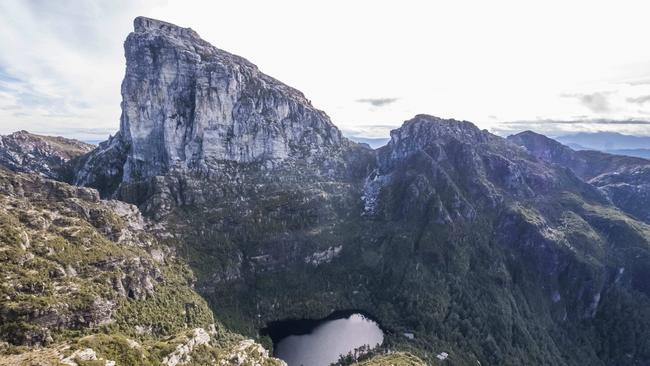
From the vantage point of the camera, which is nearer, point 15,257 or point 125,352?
point 125,352

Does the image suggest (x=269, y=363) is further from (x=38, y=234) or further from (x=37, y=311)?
(x=38, y=234)

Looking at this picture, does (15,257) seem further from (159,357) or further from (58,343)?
(159,357)

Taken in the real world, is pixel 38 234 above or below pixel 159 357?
above

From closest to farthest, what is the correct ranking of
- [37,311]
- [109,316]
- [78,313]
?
[37,311], [78,313], [109,316]

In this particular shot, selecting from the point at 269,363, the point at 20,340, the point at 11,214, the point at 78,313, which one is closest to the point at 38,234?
the point at 11,214

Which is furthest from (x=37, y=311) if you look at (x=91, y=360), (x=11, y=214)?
(x=11, y=214)

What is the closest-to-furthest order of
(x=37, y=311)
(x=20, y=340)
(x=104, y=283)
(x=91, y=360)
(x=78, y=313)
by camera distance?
1. (x=91, y=360)
2. (x=20, y=340)
3. (x=37, y=311)
4. (x=78, y=313)
5. (x=104, y=283)

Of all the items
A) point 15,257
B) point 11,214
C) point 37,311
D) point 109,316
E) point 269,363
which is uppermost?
point 11,214

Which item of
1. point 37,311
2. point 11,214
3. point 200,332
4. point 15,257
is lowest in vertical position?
point 200,332

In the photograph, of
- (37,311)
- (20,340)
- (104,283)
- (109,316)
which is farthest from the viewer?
(104,283)
